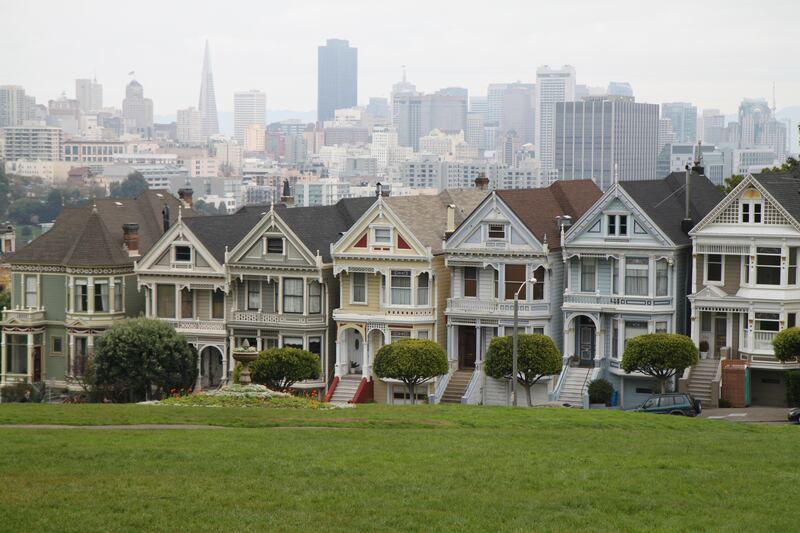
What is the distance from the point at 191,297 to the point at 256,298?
263cm

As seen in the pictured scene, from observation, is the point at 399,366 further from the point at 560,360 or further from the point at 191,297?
the point at 191,297

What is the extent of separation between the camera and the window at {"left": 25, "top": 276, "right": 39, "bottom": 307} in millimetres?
62969

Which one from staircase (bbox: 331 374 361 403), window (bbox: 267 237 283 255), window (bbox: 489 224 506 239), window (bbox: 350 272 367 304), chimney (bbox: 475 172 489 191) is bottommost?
staircase (bbox: 331 374 361 403)

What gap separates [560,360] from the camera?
53.0 metres

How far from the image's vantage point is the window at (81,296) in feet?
202

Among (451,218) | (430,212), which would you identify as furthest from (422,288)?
(430,212)

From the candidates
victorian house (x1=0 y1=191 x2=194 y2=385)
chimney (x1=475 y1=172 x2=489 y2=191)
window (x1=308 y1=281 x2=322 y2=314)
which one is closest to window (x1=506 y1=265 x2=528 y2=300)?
window (x1=308 y1=281 x2=322 y2=314)

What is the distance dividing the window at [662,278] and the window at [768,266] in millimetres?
3093

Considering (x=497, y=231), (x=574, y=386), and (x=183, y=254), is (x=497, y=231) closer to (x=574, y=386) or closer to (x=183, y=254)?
(x=574, y=386)

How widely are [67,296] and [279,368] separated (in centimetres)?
1178

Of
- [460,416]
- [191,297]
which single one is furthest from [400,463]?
[191,297]

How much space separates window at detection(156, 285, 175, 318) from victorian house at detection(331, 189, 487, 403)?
22.0 ft

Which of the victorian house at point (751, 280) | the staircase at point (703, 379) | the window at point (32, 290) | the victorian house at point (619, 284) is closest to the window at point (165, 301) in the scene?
the window at point (32, 290)

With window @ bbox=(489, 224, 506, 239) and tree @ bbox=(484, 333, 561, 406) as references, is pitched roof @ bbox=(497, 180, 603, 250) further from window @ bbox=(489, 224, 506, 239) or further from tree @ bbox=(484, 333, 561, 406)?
tree @ bbox=(484, 333, 561, 406)
